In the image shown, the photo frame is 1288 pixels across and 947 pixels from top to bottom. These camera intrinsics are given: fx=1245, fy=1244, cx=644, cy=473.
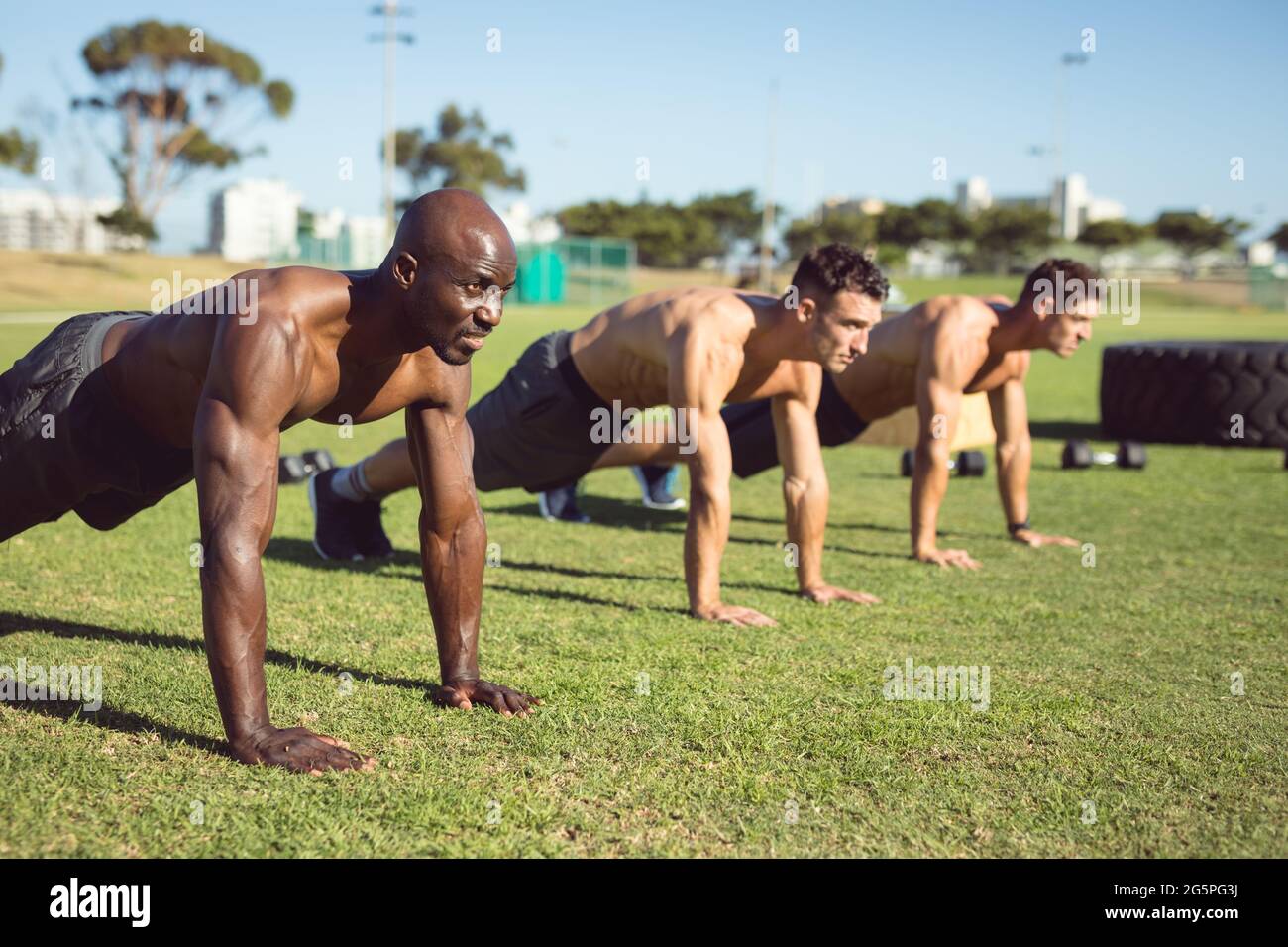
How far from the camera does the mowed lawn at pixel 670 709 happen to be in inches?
136

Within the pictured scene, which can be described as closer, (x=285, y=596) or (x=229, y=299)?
(x=229, y=299)

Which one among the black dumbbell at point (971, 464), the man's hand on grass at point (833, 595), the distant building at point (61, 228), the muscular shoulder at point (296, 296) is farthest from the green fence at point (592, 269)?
the muscular shoulder at point (296, 296)

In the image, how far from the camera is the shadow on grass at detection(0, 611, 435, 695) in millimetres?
4824

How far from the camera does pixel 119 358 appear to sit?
14.0ft

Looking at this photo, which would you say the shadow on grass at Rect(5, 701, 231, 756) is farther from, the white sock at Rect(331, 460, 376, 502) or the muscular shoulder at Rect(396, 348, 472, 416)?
the white sock at Rect(331, 460, 376, 502)

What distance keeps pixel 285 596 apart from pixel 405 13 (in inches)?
1562

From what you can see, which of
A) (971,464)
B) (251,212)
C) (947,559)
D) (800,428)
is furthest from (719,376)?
(251,212)

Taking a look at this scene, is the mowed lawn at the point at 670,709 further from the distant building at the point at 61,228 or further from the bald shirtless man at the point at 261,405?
the distant building at the point at 61,228

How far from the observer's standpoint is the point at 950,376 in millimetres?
7742

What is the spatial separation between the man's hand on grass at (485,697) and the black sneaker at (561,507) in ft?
14.5

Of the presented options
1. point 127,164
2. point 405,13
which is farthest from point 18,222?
point 405,13

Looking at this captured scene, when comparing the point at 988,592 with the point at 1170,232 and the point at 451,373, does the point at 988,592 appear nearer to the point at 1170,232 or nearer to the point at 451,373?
the point at 451,373

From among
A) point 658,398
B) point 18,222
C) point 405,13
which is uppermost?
point 405,13

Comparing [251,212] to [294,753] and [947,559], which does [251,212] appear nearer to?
[947,559]
